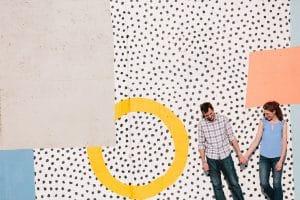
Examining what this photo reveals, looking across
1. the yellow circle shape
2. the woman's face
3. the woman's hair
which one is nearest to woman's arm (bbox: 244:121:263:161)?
the woman's face

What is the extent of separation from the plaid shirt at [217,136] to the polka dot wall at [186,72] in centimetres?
17

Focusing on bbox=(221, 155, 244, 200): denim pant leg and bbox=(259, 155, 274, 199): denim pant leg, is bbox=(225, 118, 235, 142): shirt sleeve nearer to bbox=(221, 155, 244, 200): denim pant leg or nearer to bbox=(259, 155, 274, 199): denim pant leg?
bbox=(221, 155, 244, 200): denim pant leg

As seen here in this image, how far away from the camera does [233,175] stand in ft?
16.7

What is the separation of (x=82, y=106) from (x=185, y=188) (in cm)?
184

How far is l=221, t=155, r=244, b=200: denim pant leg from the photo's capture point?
5.07m

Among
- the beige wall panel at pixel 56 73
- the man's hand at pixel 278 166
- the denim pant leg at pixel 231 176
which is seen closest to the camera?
the man's hand at pixel 278 166

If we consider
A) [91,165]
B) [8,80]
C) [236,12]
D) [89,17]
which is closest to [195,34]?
[236,12]

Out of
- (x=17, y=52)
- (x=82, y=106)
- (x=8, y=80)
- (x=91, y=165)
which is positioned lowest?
(x=91, y=165)

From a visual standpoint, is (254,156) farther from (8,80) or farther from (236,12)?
(8,80)

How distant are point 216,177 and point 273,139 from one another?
908mm

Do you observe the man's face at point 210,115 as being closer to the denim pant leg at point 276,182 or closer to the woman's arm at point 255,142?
the woman's arm at point 255,142

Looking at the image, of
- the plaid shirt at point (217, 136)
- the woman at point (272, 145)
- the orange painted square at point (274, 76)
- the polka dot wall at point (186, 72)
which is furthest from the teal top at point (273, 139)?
the plaid shirt at point (217, 136)

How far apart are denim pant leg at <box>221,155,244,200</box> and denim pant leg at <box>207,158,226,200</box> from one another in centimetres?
9

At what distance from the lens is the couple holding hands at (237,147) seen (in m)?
5.00
